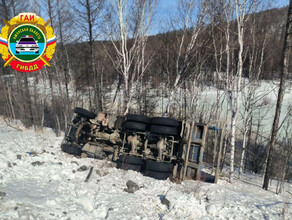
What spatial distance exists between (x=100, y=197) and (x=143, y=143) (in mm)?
2519

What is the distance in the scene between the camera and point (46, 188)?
4184 millimetres

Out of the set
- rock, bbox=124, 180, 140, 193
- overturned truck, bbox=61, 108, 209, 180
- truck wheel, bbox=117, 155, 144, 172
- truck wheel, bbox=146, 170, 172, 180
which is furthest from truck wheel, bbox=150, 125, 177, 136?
rock, bbox=124, 180, 140, 193

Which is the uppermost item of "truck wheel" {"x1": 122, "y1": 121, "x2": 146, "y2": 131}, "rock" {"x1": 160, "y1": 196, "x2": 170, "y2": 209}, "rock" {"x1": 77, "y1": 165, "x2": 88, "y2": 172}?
"truck wheel" {"x1": 122, "y1": 121, "x2": 146, "y2": 131}

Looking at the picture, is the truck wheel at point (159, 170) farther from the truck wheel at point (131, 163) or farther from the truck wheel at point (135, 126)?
the truck wheel at point (135, 126)

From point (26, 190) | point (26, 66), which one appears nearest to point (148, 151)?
point (26, 190)

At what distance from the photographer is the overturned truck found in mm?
5742

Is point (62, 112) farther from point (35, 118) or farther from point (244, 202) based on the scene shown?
point (244, 202)

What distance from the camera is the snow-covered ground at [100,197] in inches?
139

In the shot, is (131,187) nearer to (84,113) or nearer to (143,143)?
(143,143)

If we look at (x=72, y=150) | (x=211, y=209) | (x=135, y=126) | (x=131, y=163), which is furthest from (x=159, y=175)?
(x=72, y=150)

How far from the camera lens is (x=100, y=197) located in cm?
418

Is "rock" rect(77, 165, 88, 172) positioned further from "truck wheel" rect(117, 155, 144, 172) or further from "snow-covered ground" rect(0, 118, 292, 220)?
"truck wheel" rect(117, 155, 144, 172)

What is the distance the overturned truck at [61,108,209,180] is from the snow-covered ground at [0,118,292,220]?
1.12 ft

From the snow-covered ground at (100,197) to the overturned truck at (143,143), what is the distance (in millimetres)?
342
